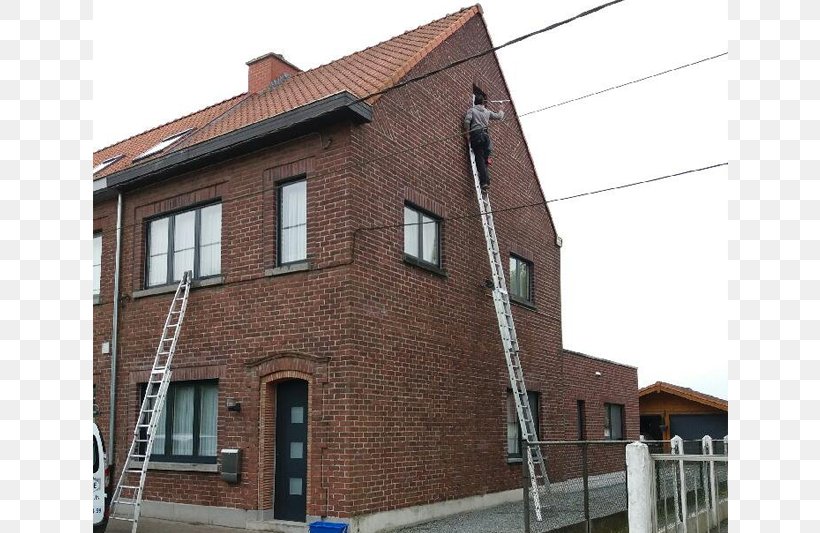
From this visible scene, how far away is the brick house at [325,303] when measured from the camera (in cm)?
1271

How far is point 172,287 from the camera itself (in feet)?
50.1

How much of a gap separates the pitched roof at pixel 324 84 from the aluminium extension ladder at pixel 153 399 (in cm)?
319

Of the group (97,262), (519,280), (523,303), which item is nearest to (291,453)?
(523,303)

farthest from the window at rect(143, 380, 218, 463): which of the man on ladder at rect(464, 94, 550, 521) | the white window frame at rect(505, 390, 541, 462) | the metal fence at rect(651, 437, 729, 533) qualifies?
the metal fence at rect(651, 437, 729, 533)

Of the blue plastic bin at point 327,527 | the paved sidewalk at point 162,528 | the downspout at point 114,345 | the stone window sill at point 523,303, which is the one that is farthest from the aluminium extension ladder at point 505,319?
the downspout at point 114,345

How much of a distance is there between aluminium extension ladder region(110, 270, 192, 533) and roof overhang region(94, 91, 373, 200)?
2164 mm

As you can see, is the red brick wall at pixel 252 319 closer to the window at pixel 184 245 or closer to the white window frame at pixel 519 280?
the window at pixel 184 245

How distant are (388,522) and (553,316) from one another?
8637 millimetres

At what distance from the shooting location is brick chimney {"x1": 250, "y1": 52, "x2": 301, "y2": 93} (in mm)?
19797

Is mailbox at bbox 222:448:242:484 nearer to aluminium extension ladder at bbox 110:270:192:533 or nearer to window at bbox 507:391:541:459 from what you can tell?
aluminium extension ladder at bbox 110:270:192:533

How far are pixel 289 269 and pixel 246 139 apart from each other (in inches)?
99.8

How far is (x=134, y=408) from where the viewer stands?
15.4 metres

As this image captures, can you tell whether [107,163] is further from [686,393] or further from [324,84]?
[686,393]

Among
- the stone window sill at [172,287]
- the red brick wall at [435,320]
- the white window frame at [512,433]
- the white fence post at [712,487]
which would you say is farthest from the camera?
the white window frame at [512,433]
